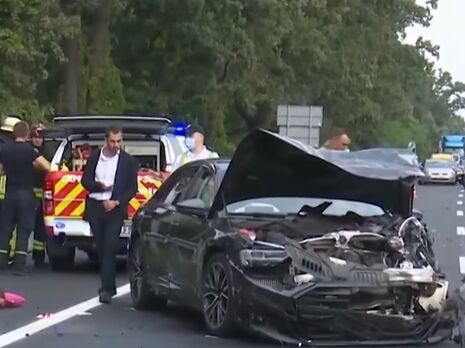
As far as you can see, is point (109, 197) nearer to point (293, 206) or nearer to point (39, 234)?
point (293, 206)

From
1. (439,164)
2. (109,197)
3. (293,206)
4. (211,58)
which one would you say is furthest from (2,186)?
(439,164)

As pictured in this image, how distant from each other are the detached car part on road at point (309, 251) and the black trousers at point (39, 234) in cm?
498

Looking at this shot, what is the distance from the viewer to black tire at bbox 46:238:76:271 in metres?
16.3

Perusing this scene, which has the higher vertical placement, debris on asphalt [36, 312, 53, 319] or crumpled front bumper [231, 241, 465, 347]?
crumpled front bumper [231, 241, 465, 347]

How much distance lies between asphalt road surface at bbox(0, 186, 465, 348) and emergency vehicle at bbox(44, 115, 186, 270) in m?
0.46

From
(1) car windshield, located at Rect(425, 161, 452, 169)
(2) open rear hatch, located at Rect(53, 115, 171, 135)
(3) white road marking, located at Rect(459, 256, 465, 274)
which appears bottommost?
(1) car windshield, located at Rect(425, 161, 452, 169)

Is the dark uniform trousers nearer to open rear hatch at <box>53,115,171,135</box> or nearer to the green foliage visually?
open rear hatch at <box>53,115,171,135</box>

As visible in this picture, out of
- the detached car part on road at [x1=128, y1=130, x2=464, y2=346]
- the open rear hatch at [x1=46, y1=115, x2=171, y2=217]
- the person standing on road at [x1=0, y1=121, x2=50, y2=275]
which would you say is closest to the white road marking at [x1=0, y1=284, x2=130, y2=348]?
the detached car part on road at [x1=128, y1=130, x2=464, y2=346]

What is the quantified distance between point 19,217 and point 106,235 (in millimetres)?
2973

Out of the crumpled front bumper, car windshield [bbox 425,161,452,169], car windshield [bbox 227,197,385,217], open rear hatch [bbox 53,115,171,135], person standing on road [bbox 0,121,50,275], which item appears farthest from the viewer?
car windshield [bbox 425,161,452,169]

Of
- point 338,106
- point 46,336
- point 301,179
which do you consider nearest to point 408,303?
point 301,179

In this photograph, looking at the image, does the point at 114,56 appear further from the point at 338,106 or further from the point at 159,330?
the point at 159,330

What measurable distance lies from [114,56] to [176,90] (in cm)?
240

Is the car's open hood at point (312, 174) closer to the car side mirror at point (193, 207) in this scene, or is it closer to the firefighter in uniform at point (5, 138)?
the car side mirror at point (193, 207)
